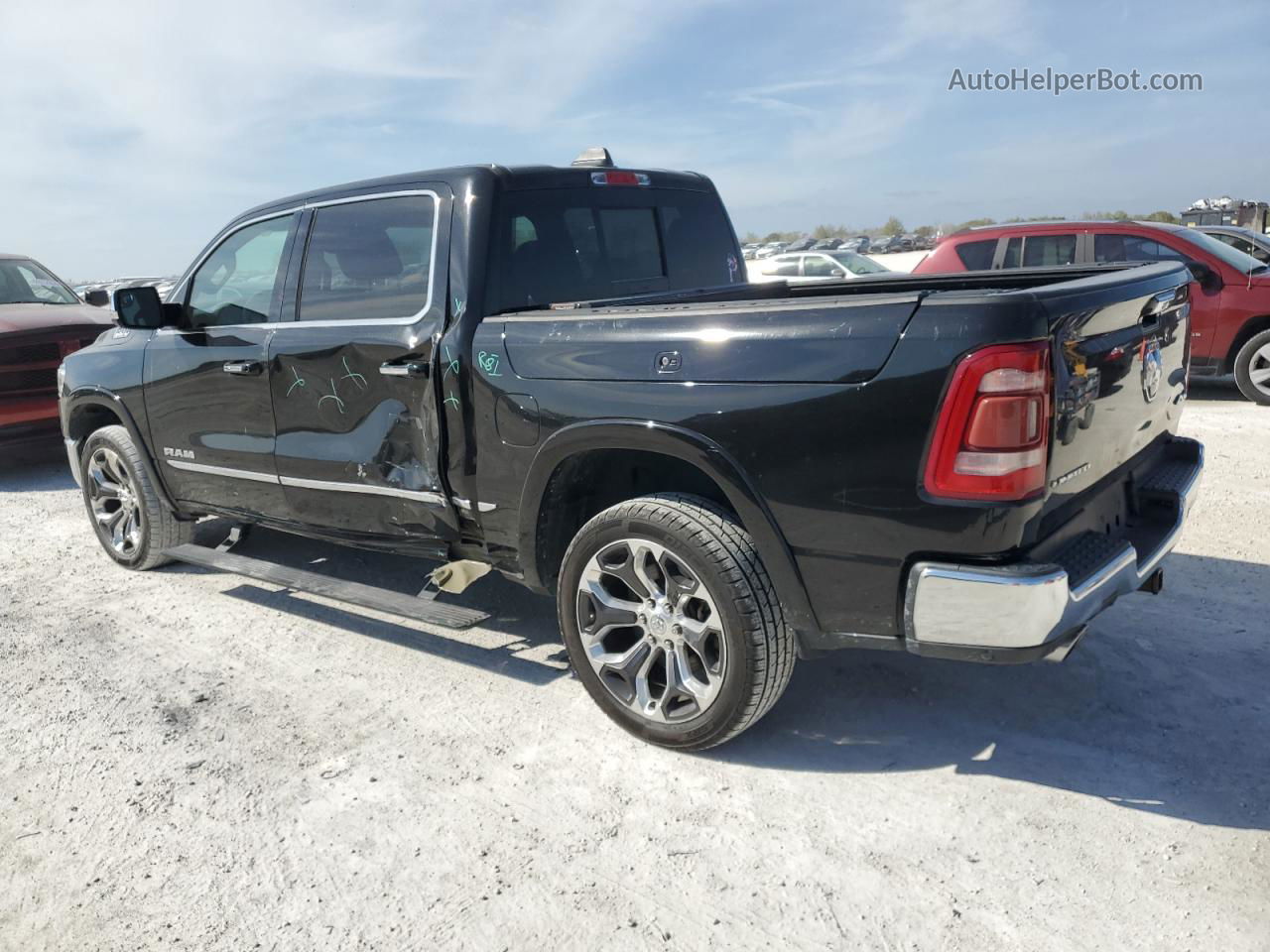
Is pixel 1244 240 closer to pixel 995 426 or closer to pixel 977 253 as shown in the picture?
pixel 977 253

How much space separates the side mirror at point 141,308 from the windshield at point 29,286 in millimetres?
5317

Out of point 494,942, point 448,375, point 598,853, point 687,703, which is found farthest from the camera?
point 448,375

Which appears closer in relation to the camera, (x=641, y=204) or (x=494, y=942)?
(x=494, y=942)

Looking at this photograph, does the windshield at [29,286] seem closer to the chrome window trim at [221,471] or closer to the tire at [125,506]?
the tire at [125,506]

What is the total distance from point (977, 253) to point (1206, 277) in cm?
205

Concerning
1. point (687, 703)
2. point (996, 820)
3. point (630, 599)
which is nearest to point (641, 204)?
point (630, 599)

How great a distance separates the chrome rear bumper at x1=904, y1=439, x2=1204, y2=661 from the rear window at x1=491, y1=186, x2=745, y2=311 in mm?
1907

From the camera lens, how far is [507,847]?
2875 millimetres

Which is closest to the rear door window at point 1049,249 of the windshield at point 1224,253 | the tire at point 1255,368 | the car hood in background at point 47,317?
the windshield at point 1224,253

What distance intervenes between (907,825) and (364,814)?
162 centimetres

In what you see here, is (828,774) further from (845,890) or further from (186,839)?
(186,839)

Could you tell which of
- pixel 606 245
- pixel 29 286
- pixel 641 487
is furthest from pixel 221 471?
pixel 29 286

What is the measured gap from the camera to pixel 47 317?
8500 mm

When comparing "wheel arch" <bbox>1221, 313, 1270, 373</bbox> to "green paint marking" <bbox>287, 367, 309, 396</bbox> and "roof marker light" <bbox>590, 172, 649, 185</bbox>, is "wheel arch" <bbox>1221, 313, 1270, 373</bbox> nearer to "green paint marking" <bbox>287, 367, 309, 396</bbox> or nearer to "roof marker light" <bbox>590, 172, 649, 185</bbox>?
"roof marker light" <bbox>590, 172, 649, 185</bbox>
